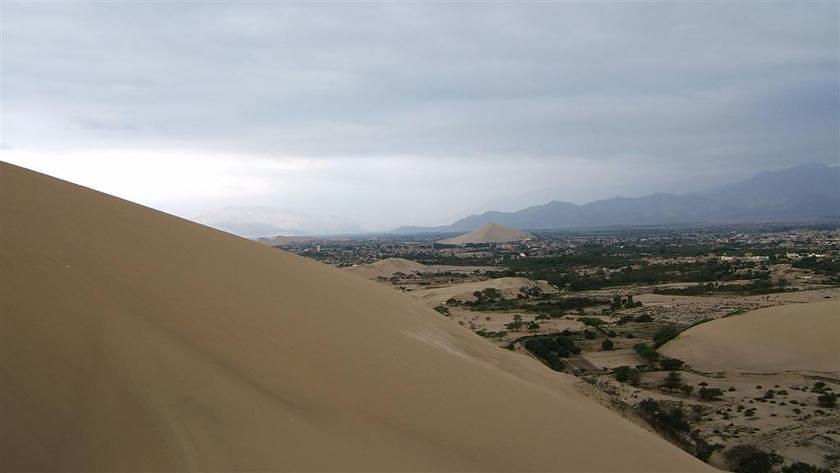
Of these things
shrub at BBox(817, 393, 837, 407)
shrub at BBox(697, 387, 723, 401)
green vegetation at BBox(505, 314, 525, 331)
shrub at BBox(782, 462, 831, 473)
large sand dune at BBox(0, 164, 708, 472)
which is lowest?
green vegetation at BBox(505, 314, 525, 331)

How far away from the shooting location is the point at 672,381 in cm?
1873

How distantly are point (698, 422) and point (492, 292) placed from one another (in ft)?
108

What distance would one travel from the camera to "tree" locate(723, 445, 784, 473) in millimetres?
10977

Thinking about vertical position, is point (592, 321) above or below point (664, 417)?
below

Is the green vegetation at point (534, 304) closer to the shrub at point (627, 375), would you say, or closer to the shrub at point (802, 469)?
the shrub at point (627, 375)

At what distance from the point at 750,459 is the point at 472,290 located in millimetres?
36420

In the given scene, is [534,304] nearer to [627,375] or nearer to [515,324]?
[515,324]

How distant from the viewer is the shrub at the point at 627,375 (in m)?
19.0

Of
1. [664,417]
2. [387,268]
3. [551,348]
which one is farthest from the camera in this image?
[387,268]

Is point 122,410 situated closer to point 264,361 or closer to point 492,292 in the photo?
point 264,361

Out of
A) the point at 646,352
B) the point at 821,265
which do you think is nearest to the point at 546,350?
the point at 646,352

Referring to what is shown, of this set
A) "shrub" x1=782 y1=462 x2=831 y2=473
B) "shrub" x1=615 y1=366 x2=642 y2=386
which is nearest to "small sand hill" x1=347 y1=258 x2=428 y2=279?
"shrub" x1=615 y1=366 x2=642 y2=386

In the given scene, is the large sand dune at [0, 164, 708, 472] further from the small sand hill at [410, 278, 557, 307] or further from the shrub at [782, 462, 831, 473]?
the small sand hill at [410, 278, 557, 307]

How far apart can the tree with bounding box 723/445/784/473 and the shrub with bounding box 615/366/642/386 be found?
6.94m
